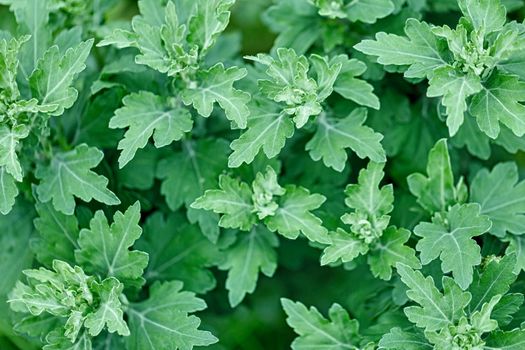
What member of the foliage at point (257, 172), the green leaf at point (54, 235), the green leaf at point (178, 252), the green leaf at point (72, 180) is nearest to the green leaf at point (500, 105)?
the foliage at point (257, 172)

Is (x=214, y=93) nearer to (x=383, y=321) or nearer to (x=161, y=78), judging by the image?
(x=161, y=78)

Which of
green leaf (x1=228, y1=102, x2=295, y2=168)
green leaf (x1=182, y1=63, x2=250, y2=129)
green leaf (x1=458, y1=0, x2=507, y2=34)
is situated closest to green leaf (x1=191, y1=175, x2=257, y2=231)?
green leaf (x1=228, y1=102, x2=295, y2=168)

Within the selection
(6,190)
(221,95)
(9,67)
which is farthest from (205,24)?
(6,190)

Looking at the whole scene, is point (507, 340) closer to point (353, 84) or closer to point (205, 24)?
point (353, 84)

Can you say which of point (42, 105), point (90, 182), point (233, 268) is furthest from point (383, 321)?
point (42, 105)

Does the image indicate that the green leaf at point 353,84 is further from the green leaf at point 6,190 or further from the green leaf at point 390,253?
the green leaf at point 6,190

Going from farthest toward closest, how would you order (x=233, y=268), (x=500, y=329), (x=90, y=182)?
(x=233, y=268), (x=90, y=182), (x=500, y=329)
